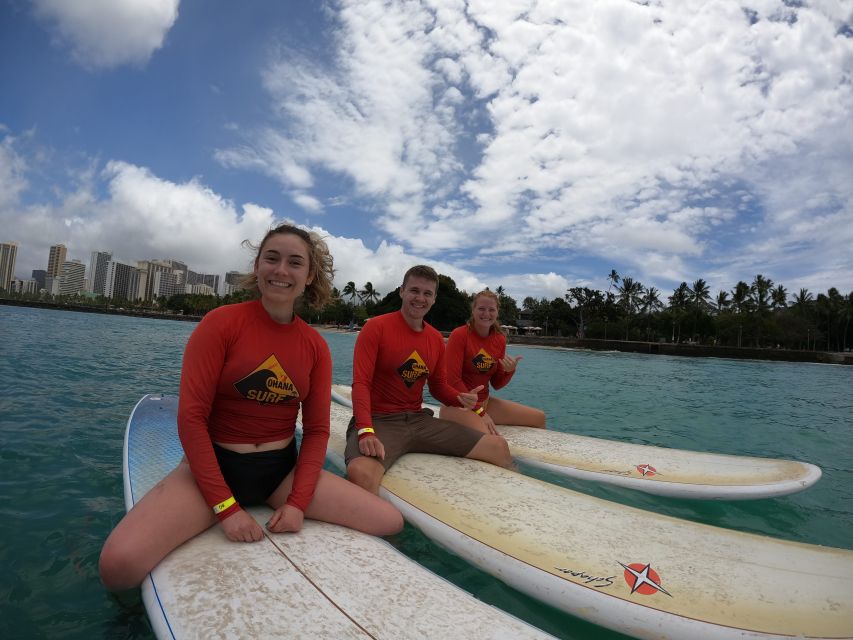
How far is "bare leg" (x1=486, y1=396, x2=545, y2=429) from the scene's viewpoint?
6164 millimetres

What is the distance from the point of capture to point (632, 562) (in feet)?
8.31

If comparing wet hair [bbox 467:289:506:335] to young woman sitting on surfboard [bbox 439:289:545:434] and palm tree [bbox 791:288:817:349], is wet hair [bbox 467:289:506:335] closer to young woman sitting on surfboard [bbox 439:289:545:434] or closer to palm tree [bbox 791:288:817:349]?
young woman sitting on surfboard [bbox 439:289:545:434]

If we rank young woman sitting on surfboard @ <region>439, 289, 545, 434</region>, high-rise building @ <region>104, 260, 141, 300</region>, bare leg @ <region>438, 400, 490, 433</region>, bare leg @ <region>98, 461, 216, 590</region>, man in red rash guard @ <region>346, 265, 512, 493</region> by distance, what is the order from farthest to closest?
high-rise building @ <region>104, 260, 141, 300</region>, young woman sitting on surfboard @ <region>439, 289, 545, 434</region>, bare leg @ <region>438, 400, 490, 433</region>, man in red rash guard @ <region>346, 265, 512, 493</region>, bare leg @ <region>98, 461, 216, 590</region>

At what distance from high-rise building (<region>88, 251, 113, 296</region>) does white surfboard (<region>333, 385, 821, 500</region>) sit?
204003 millimetres

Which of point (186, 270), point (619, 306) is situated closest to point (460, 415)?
point (619, 306)

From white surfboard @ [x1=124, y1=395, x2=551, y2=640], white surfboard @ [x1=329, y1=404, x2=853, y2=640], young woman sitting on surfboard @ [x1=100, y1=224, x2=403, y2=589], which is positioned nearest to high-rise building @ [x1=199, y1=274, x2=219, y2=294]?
young woman sitting on surfboard @ [x1=100, y1=224, x2=403, y2=589]

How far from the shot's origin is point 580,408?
37.0 ft

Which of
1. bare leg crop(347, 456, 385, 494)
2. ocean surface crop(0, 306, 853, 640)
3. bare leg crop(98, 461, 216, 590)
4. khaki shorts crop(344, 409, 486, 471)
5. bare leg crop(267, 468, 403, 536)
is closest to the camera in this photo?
bare leg crop(98, 461, 216, 590)

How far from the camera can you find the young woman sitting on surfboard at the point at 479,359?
480cm

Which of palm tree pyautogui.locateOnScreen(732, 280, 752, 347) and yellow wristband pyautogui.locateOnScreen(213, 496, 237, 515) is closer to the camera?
yellow wristband pyautogui.locateOnScreen(213, 496, 237, 515)

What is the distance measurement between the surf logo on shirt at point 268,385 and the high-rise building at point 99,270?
205 metres

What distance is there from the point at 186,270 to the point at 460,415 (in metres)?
222

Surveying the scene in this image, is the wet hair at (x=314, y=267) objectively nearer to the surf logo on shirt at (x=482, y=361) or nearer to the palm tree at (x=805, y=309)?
the surf logo on shirt at (x=482, y=361)

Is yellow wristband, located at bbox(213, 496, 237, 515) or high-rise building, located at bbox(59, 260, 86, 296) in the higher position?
high-rise building, located at bbox(59, 260, 86, 296)
